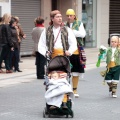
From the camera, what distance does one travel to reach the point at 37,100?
36.8 ft

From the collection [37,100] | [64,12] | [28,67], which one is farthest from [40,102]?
[64,12]

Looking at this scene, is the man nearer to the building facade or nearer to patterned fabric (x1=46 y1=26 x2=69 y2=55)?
patterned fabric (x1=46 y1=26 x2=69 y2=55)

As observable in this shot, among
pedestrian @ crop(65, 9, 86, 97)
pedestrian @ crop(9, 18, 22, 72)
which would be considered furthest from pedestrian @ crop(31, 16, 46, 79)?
pedestrian @ crop(65, 9, 86, 97)

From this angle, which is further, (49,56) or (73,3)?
(73,3)

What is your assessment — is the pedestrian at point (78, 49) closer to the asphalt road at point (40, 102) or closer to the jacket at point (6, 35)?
the asphalt road at point (40, 102)

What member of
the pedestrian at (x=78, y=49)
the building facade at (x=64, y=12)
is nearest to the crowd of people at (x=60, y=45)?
the pedestrian at (x=78, y=49)

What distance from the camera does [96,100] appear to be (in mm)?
11312

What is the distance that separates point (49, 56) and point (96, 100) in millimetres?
2057

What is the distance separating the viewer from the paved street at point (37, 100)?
957cm

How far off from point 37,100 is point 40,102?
0.91ft

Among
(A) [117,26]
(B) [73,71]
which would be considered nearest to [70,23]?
(B) [73,71]

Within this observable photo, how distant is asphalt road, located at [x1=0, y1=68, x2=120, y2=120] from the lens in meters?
9.50

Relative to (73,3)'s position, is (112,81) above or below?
below

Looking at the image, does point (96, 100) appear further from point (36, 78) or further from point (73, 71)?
point (36, 78)
